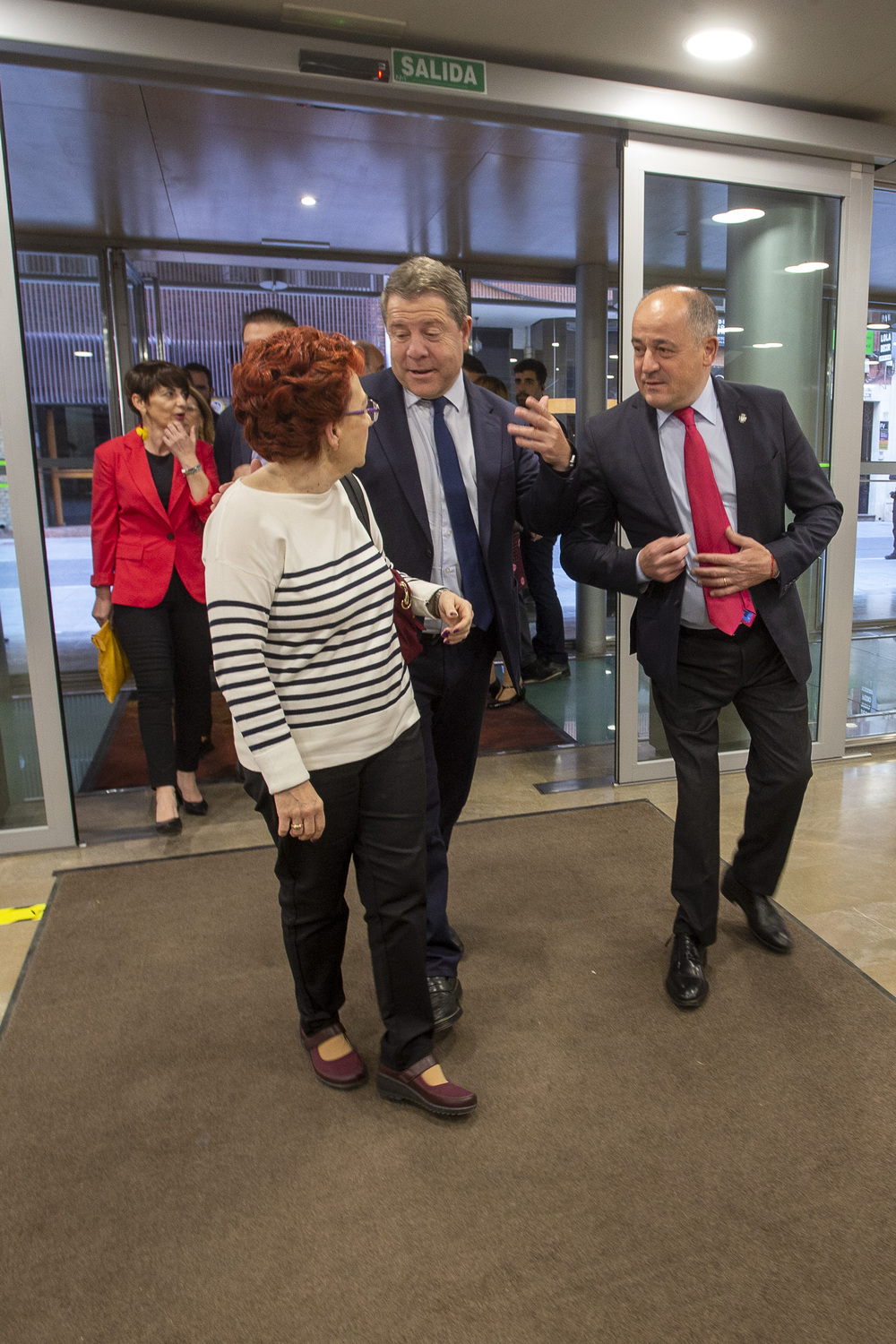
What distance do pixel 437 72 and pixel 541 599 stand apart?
3.01 m

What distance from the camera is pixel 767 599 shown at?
2.45 meters

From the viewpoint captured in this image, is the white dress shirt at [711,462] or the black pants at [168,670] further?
the black pants at [168,670]

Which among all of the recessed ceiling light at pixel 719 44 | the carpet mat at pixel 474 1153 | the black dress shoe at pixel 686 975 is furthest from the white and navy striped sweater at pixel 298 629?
the recessed ceiling light at pixel 719 44

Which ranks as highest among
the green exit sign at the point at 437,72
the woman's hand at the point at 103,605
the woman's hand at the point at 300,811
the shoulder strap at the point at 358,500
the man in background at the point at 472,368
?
the green exit sign at the point at 437,72

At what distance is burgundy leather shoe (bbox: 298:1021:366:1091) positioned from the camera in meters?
2.17

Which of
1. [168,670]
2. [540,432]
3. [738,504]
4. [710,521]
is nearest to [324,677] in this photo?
[540,432]

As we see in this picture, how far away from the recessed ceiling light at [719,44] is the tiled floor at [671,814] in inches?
112

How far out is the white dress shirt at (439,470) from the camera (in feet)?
7.54

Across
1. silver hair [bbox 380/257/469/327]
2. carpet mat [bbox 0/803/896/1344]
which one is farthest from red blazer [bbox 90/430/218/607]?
silver hair [bbox 380/257/469/327]

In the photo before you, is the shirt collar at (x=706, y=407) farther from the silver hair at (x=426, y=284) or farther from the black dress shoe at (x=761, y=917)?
the black dress shoe at (x=761, y=917)

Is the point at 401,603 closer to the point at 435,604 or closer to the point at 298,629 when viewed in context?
the point at 435,604

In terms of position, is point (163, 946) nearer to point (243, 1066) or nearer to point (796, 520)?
point (243, 1066)

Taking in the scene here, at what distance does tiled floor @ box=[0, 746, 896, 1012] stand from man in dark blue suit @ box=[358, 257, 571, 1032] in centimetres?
130

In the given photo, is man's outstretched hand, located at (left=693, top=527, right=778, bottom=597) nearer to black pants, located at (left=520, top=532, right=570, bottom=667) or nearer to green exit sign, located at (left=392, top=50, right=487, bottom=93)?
green exit sign, located at (left=392, top=50, right=487, bottom=93)
